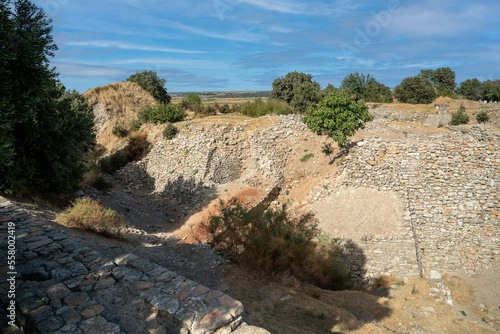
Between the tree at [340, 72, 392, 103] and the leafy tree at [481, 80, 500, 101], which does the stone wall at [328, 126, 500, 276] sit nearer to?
the tree at [340, 72, 392, 103]

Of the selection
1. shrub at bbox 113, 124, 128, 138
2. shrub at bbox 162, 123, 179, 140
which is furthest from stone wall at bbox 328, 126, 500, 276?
shrub at bbox 113, 124, 128, 138

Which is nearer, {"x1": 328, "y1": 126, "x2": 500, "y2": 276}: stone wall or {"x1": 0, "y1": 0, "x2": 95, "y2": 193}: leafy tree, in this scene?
{"x1": 0, "y1": 0, "x2": 95, "y2": 193}: leafy tree

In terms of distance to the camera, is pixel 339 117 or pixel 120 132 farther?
pixel 120 132

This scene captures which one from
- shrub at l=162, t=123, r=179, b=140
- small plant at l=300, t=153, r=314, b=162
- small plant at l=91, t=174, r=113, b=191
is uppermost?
shrub at l=162, t=123, r=179, b=140

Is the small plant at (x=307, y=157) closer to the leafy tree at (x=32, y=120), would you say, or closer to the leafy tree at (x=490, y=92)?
the leafy tree at (x=32, y=120)

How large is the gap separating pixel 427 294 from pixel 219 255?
620cm

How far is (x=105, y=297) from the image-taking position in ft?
15.1

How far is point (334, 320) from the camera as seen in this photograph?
19.4ft

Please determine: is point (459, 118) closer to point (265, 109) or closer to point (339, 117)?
point (265, 109)

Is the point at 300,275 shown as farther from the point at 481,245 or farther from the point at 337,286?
the point at 481,245

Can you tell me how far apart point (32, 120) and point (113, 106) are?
17.2 m

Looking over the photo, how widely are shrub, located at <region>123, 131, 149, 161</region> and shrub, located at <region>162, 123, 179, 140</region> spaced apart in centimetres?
213

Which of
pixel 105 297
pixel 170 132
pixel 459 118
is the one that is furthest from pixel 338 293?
pixel 459 118

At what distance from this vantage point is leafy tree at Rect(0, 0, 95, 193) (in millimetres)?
8243
